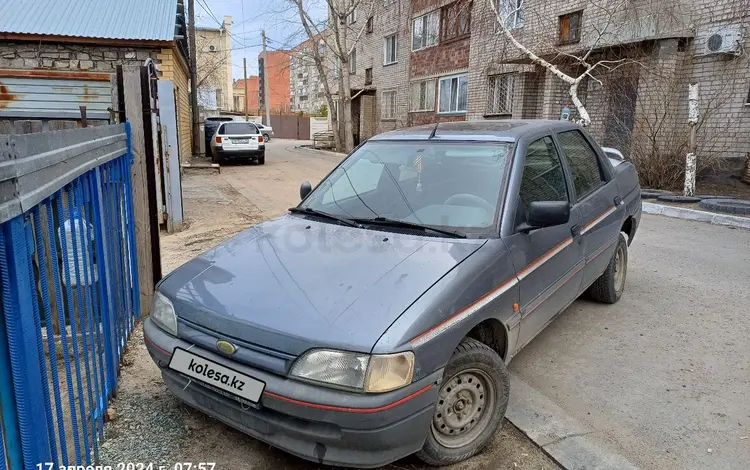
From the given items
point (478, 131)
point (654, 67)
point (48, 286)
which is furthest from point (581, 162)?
point (654, 67)

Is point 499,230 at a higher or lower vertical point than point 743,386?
higher

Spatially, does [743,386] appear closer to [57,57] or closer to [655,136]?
[655,136]

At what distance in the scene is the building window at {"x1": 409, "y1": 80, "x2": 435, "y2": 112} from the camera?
22.0 meters

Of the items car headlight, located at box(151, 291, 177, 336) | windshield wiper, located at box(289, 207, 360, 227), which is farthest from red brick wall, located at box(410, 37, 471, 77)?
car headlight, located at box(151, 291, 177, 336)

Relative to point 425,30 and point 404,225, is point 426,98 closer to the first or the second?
point 425,30

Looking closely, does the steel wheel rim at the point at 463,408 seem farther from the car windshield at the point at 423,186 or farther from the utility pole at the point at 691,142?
the utility pole at the point at 691,142

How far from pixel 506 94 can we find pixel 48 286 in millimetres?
17286

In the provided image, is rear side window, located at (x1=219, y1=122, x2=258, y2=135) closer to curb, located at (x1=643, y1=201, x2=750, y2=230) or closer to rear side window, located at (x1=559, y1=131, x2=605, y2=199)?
curb, located at (x1=643, y1=201, x2=750, y2=230)

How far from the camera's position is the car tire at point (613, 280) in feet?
15.0

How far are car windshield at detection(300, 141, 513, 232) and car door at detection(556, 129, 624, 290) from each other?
0.92 meters

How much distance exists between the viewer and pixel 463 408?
8.48 ft

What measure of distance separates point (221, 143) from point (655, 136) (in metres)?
13.4

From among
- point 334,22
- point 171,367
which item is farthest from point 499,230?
point 334,22

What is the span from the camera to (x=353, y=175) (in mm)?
3811
